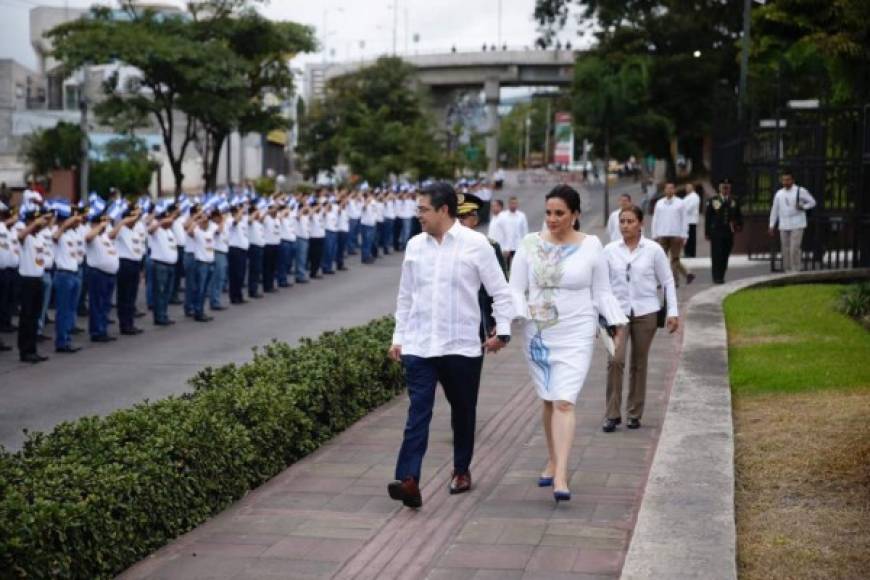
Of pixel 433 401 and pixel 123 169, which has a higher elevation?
pixel 123 169

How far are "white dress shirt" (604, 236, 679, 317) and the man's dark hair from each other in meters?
2.53

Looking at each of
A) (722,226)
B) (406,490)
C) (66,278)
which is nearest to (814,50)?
(722,226)

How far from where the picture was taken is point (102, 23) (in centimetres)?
3309

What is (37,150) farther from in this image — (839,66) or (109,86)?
(839,66)

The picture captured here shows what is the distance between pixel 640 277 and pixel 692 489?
2768 millimetres

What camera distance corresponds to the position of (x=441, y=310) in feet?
24.6

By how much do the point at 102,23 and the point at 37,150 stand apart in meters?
8.23

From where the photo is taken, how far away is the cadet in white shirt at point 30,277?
49.5 feet

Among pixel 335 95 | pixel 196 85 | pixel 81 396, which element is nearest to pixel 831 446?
pixel 81 396

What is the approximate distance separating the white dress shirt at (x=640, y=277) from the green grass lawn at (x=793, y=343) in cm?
159

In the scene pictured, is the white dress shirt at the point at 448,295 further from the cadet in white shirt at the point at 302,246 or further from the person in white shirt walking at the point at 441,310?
the cadet in white shirt at the point at 302,246

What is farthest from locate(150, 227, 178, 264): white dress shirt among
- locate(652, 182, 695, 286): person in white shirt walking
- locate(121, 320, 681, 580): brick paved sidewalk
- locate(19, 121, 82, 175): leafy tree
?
locate(19, 121, 82, 175): leafy tree

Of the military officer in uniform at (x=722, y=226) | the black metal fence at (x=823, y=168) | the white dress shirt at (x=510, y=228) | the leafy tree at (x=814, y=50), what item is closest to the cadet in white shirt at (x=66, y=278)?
the white dress shirt at (x=510, y=228)

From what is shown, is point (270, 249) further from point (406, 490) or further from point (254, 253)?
point (406, 490)
